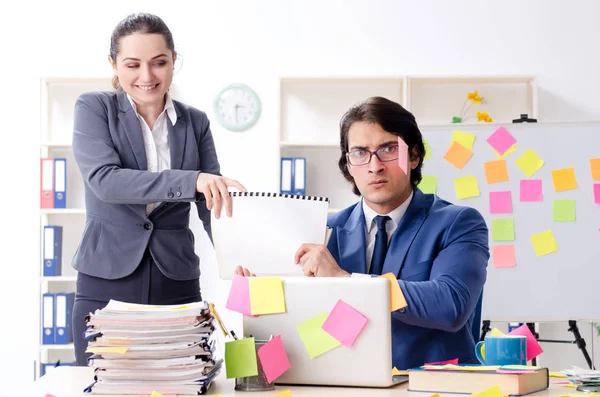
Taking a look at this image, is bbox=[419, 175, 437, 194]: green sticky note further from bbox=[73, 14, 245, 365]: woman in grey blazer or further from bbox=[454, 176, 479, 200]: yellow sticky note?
bbox=[73, 14, 245, 365]: woman in grey blazer

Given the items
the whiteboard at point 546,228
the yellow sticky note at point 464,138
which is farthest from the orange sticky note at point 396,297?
the yellow sticky note at point 464,138

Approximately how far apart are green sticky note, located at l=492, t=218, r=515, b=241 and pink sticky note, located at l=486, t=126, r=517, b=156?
31 cm

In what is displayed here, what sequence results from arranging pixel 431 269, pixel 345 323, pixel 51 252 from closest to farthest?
pixel 345 323, pixel 431 269, pixel 51 252

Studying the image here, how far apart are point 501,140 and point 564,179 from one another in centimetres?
33

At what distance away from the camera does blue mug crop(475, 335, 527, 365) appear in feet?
5.01

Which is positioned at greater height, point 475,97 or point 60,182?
point 475,97

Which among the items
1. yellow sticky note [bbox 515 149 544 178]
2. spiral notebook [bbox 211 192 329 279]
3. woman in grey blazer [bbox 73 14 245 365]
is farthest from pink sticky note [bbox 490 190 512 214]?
spiral notebook [bbox 211 192 329 279]

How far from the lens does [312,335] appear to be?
4.71 feet

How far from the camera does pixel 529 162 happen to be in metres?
3.66

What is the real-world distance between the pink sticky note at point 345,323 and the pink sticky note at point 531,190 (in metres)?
2.43

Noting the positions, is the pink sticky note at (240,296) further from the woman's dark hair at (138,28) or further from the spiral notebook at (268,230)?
the woman's dark hair at (138,28)

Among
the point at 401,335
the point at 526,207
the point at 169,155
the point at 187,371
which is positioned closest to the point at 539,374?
the point at 401,335

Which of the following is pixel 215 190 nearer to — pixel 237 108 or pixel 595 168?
pixel 595 168

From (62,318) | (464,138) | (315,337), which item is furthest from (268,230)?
(62,318)
